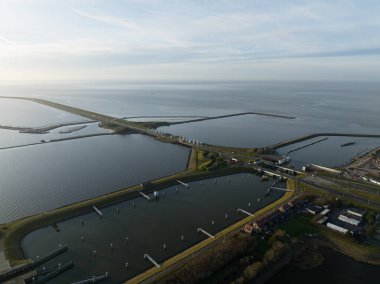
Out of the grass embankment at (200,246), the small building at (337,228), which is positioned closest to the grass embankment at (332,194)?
the grass embankment at (200,246)

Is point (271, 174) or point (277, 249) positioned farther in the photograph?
point (271, 174)

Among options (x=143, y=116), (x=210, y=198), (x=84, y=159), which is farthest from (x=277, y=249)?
(x=143, y=116)

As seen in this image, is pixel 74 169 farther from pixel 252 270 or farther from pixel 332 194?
pixel 332 194

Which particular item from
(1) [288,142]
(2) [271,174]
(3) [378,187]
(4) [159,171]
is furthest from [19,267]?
(1) [288,142]

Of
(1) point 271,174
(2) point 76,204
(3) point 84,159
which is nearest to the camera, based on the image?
(2) point 76,204

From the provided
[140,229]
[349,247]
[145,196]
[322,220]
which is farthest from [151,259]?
[322,220]

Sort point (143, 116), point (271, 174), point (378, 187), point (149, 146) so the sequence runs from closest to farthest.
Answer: point (378, 187), point (271, 174), point (149, 146), point (143, 116)

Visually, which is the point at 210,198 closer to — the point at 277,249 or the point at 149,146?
the point at 277,249
